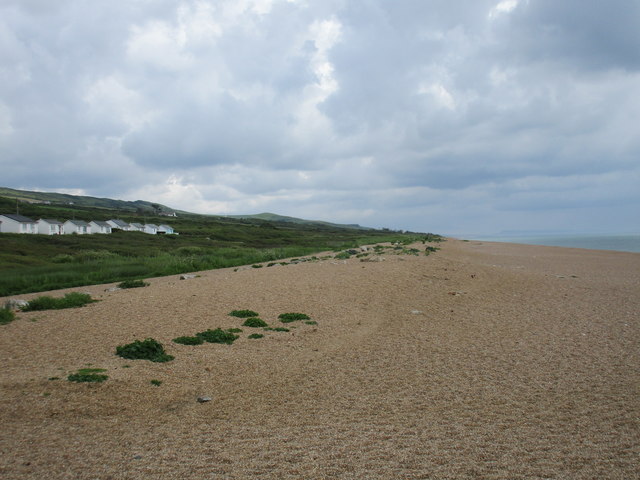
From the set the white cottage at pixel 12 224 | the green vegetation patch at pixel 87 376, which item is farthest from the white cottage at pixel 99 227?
the green vegetation patch at pixel 87 376

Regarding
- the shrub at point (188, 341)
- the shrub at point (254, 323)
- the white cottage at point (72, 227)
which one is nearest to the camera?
the shrub at point (188, 341)

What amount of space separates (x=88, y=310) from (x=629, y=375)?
12.2 metres

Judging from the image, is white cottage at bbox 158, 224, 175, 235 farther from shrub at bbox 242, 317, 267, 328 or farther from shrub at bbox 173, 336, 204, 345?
shrub at bbox 173, 336, 204, 345

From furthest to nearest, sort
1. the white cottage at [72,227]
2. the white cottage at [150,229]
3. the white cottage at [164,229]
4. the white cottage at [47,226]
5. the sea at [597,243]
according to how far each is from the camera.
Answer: the white cottage at [164,229] → the white cottage at [150,229] → the white cottage at [72,227] → the white cottage at [47,226] → the sea at [597,243]

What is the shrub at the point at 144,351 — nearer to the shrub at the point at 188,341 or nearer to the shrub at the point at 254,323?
the shrub at the point at 188,341

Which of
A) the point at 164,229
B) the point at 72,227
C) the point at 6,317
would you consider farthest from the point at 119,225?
the point at 6,317

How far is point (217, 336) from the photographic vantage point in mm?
9914

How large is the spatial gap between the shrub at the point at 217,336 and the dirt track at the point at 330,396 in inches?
8.0

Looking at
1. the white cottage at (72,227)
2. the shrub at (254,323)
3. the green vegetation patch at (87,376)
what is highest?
the white cottage at (72,227)

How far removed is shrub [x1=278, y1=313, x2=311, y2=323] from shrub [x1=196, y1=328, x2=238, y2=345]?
1979 millimetres

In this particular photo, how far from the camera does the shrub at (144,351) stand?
824cm

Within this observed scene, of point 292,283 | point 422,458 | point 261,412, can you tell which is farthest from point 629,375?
point 292,283

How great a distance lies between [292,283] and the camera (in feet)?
57.4

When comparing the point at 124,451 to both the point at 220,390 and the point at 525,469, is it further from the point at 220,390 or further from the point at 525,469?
the point at 525,469
